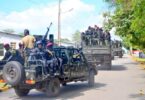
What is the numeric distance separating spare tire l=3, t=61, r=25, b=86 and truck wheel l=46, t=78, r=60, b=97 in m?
1.21

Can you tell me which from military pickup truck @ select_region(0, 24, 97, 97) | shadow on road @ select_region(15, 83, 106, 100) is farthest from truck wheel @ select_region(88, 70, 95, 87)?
military pickup truck @ select_region(0, 24, 97, 97)

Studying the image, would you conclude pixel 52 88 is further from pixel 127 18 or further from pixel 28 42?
pixel 127 18

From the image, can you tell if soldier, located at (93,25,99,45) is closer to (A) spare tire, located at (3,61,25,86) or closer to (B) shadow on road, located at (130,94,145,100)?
(B) shadow on road, located at (130,94,145,100)

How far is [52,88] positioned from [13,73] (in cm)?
159

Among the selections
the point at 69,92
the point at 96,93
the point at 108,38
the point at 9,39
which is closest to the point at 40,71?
the point at 69,92

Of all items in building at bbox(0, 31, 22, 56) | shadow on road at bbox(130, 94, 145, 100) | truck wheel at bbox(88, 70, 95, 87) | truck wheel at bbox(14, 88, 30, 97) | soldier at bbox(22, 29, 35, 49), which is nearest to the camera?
shadow on road at bbox(130, 94, 145, 100)

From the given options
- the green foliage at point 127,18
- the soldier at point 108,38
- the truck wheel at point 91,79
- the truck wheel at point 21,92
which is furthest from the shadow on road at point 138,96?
the soldier at point 108,38

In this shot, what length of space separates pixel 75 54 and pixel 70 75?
1.28 m

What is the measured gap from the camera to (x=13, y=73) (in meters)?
13.2

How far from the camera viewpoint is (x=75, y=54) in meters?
16.5

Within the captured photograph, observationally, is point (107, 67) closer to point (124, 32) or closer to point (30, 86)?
point (124, 32)

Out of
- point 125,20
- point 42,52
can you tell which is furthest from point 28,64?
point 125,20

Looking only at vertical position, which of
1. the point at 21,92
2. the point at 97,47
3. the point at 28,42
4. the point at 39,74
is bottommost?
the point at 21,92

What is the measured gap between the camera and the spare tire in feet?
42.6
